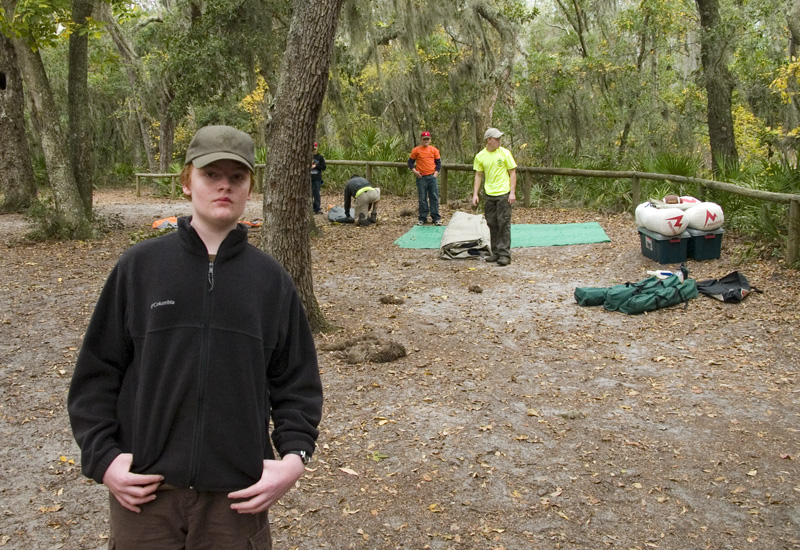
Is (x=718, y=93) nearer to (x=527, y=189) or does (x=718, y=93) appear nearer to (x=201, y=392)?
(x=527, y=189)

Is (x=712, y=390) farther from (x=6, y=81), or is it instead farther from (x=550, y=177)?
(x=6, y=81)

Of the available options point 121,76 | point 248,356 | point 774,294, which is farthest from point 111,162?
point 248,356

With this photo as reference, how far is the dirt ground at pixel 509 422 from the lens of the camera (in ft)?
12.3

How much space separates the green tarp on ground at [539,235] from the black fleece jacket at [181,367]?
33.1ft

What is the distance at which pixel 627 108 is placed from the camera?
17.5 meters

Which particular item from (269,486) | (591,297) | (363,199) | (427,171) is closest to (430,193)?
(427,171)

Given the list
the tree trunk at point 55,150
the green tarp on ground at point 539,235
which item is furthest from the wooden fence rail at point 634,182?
the tree trunk at point 55,150

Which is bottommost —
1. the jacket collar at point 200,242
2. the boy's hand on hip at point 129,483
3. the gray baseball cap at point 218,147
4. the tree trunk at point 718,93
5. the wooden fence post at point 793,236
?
the wooden fence post at point 793,236

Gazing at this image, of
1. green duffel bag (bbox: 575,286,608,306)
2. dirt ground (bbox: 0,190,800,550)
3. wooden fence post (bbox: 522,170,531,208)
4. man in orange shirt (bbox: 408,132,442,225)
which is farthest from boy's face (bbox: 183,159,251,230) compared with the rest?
wooden fence post (bbox: 522,170,531,208)

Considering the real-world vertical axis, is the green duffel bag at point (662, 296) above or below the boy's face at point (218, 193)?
below

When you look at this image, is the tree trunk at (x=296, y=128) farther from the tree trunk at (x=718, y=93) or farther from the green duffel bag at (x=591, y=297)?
the tree trunk at (x=718, y=93)

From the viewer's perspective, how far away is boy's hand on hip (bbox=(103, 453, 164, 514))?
1.76 m

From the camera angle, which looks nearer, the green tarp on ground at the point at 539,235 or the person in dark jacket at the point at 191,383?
the person in dark jacket at the point at 191,383

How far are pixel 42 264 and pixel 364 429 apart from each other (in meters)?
6.81
